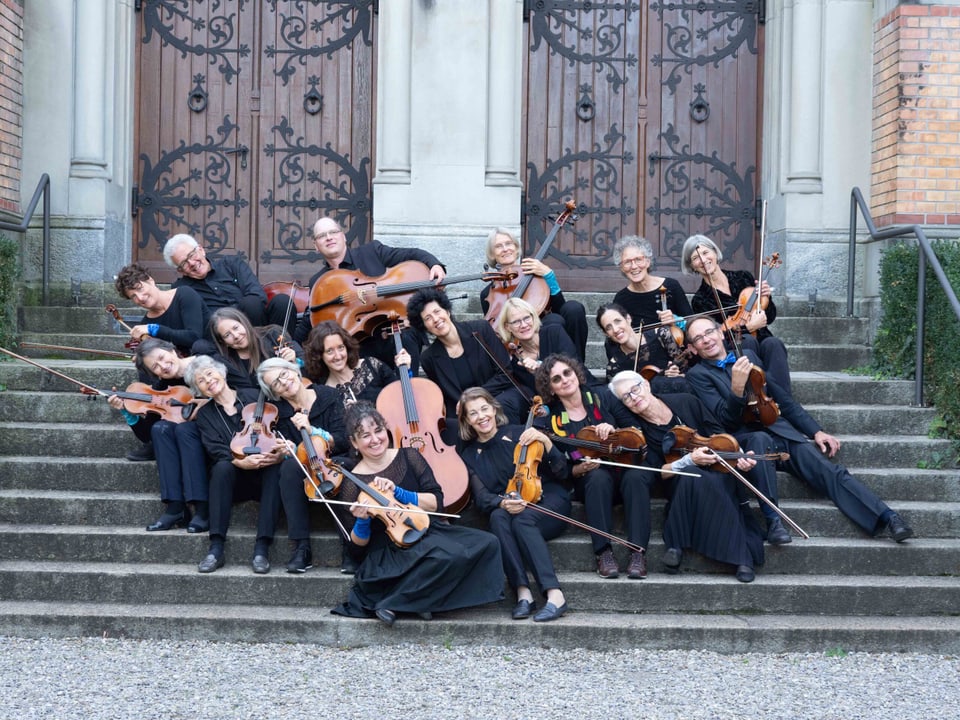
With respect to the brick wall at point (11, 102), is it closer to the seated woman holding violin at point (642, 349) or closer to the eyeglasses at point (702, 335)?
the seated woman holding violin at point (642, 349)

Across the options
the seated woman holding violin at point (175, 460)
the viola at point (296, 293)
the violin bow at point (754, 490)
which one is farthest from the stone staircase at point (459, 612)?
the viola at point (296, 293)

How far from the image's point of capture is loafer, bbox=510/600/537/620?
4.88 meters

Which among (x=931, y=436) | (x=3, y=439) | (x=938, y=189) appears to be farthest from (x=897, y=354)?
(x=3, y=439)

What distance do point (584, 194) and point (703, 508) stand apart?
145 inches

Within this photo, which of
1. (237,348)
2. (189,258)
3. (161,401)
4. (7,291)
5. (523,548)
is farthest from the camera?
(7,291)

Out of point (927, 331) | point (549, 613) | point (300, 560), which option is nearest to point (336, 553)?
point (300, 560)

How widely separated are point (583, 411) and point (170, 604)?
6.38 ft

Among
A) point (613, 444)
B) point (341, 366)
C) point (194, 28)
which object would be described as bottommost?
point (613, 444)

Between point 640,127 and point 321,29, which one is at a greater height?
point 321,29

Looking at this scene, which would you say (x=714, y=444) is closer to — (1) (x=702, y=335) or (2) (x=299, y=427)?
(1) (x=702, y=335)

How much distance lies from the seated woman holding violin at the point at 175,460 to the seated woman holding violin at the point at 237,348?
24cm

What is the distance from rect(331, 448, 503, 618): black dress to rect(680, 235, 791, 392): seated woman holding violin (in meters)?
1.79

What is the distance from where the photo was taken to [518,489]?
510 cm

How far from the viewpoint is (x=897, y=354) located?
6.77 m
